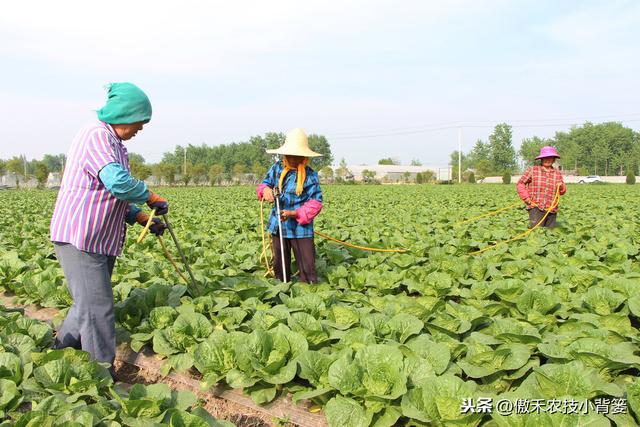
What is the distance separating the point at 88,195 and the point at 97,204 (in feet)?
0.24

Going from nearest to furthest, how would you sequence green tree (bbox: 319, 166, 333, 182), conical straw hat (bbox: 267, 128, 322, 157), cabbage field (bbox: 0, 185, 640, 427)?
1. cabbage field (bbox: 0, 185, 640, 427)
2. conical straw hat (bbox: 267, 128, 322, 157)
3. green tree (bbox: 319, 166, 333, 182)

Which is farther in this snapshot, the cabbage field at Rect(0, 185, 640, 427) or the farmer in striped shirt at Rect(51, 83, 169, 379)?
the farmer in striped shirt at Rect(51, 83, 169, 379)

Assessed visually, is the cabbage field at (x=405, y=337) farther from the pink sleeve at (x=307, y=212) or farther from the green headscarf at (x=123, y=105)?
the green headscarf at (x=123, y=105)

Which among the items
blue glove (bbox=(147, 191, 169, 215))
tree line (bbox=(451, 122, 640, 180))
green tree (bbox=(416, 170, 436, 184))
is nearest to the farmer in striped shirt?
blue glove (bbox=(147, 191, 169, 215))

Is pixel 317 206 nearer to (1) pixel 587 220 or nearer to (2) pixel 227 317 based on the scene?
(2) pixel 227 317

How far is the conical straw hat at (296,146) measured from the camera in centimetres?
454

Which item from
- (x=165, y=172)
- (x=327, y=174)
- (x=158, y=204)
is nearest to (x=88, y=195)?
(x=158, y=204)

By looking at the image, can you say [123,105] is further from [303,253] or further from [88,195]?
[303,253]

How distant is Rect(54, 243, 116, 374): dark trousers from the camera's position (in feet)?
9.93

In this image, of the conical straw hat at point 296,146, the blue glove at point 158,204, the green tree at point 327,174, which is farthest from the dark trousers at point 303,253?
the green tree at point 327,174

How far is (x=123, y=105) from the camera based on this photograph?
9.81ft

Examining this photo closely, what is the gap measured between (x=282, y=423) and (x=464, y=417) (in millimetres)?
1061

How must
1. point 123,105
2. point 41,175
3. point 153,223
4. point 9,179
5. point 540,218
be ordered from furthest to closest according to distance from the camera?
point 9,179
point 41,175
point 540,218
point 153,223
point 123,105

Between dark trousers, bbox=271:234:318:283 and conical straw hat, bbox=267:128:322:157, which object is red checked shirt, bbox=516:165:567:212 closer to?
dark trousers, bbox=271:234:318:283
